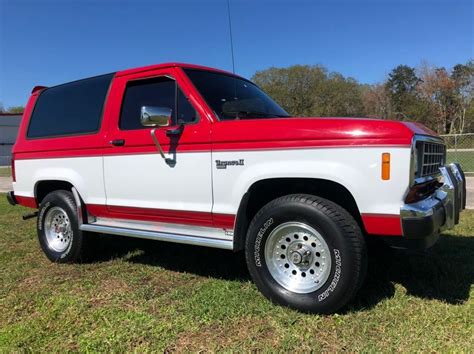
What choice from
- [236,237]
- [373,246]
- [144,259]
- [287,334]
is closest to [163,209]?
[236,237]

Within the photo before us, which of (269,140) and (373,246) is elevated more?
(269,140)

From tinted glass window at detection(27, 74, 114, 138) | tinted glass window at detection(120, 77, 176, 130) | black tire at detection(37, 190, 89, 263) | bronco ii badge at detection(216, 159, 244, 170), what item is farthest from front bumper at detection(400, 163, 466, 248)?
black tire at detection(37, 190, 89, 263)

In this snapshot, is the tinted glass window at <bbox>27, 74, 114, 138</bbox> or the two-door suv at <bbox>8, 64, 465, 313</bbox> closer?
the two-door suv at <bbox>8, 64, 465, 313</bbox>

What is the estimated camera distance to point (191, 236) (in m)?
4.12

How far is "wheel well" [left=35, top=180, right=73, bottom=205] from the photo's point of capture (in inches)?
214

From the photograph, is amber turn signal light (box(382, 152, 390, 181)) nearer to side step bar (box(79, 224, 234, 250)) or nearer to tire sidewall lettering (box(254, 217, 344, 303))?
tire sidewall lettering (box(254, 217, 344, 303))

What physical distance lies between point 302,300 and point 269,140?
1.30 meters

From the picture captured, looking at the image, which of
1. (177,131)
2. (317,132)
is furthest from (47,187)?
(317,132)

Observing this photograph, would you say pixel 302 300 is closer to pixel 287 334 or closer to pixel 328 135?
pixel 287 334

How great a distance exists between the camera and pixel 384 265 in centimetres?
473

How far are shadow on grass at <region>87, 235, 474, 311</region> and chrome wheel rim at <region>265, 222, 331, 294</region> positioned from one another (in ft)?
1.43

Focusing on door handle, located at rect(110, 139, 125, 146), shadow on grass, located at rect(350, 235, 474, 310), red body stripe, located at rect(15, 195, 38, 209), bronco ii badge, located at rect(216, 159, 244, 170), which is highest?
door handle, located at rect(110, 139, 125, 146)

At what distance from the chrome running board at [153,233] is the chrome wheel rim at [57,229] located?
23.8 inches

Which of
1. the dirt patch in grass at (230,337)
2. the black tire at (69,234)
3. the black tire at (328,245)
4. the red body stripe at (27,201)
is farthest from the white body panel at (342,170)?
the red body stripe at (27,201)
